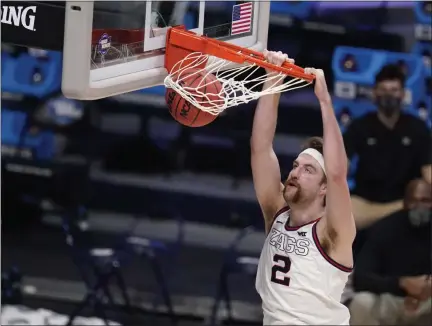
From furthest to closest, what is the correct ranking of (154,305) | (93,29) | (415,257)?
1. (154,305)
2. (415,257)
3. (93,29)

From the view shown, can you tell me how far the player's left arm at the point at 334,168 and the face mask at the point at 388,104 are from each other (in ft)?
6.59

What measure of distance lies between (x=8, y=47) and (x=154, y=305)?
1803 millimetres

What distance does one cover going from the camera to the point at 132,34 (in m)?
3.22

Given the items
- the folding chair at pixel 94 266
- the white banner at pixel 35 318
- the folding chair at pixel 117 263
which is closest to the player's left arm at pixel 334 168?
the folding chair at pixel 117 263

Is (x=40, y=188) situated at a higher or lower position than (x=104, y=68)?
lower

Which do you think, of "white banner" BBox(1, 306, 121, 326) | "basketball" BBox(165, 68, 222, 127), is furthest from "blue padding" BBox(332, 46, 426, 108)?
"white banner" BBox(1, 306, 121, 326)

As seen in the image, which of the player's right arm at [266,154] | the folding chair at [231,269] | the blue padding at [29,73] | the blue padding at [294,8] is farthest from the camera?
the blue padding at [29,73]

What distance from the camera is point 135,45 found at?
10.5 feet

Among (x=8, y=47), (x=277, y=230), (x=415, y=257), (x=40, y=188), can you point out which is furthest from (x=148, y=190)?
(x=277, y=230)

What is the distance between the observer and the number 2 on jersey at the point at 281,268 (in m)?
3.33

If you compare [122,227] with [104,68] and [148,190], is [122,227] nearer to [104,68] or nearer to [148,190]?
[148,190]

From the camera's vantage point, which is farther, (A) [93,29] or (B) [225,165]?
(B) [225,165]

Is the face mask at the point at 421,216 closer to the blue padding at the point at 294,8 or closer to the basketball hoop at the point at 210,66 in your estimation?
the blue padding at the point at 294,8

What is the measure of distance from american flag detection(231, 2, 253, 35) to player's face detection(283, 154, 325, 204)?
602 millimetres
